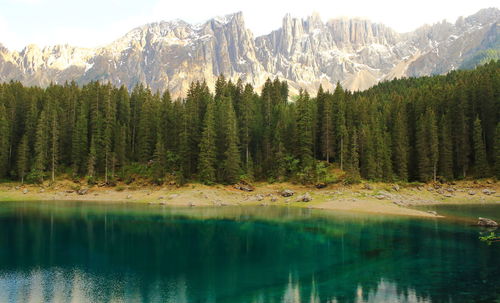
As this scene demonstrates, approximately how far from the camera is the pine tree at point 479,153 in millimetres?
87688

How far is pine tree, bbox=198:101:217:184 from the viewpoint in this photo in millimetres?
90812

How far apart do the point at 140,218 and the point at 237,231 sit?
18.6 meters

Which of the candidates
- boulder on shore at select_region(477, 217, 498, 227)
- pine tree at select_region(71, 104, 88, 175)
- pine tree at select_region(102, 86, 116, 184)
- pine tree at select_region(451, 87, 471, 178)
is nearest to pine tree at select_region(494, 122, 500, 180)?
pine tree at select_region(451, 87, 471, 178)

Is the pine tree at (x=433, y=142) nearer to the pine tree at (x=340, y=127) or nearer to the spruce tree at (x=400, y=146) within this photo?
the spruce tree at (x=400, y=146)

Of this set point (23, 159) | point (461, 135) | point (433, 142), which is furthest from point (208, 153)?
point (461, 135)

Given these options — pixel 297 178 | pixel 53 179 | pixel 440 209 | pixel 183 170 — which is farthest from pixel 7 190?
pixel 440 209

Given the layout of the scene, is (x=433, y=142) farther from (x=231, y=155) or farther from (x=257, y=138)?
(x=231, y=155)

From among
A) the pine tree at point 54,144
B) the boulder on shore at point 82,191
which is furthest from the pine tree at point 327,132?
the pine tree at point 54,144

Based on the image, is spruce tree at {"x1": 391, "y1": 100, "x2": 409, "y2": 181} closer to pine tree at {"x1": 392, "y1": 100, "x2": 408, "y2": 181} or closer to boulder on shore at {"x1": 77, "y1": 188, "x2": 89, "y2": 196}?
pine tree at {"x1": 392, "y1": 100, "x2": 408, "y2": 181}

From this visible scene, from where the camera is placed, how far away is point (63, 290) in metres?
25.1

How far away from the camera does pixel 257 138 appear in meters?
104

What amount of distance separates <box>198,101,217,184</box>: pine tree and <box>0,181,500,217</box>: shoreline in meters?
3.08

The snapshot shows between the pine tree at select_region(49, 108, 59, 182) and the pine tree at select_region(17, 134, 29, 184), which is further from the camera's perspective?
the pine tree at select_region(49, 108, 59, 182)

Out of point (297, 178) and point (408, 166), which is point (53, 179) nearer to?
point (297, 178)
